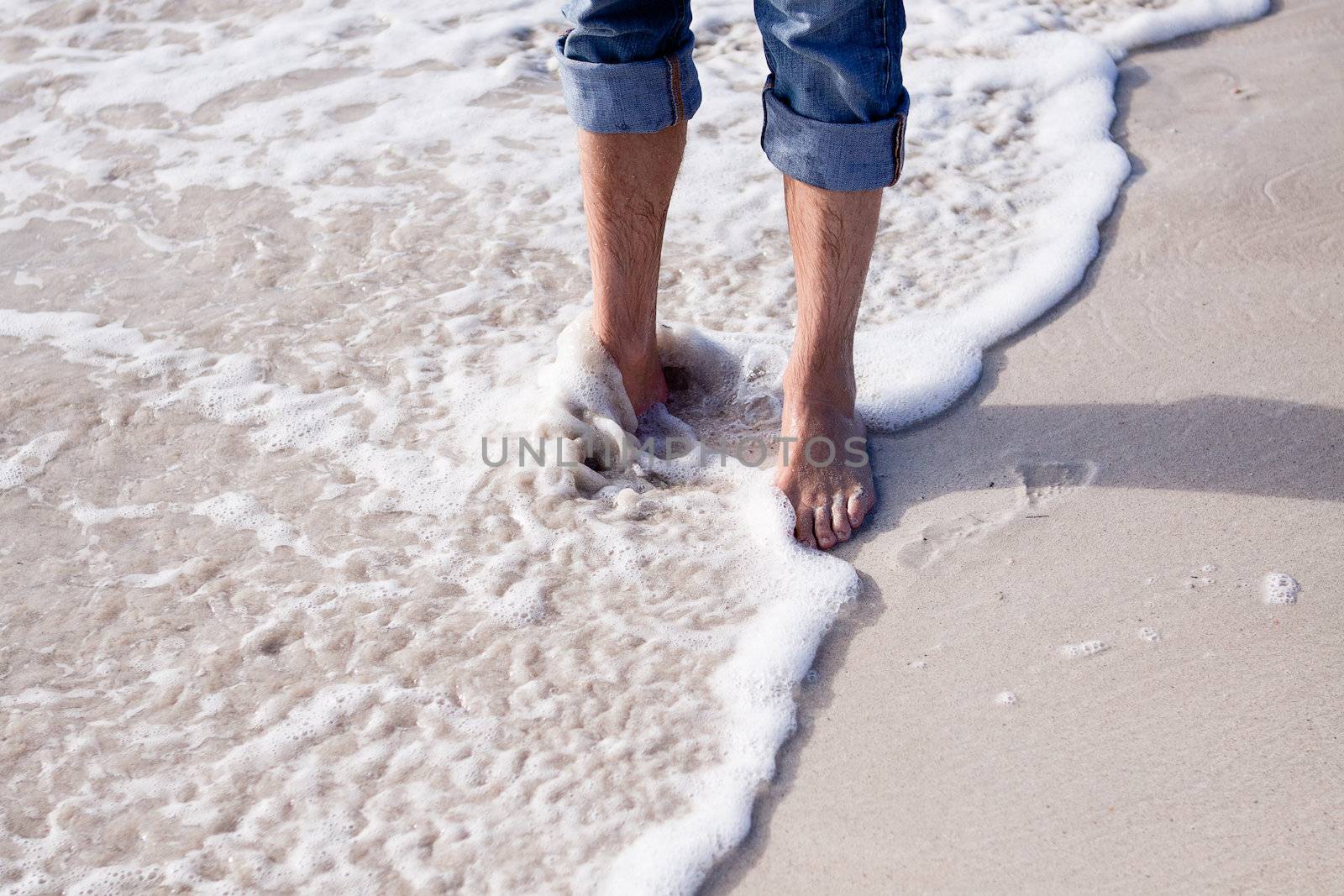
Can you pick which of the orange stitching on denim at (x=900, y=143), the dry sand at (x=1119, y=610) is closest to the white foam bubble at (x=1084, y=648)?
the dry sand at (x=1119, y=610)

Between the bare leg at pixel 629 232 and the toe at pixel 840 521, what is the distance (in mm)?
446

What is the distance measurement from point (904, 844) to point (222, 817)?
2.86 feet

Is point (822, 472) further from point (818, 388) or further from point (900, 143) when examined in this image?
point (900, 143)

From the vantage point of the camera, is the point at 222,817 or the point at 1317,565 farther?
the point at 1317,565

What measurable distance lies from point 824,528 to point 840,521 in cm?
3

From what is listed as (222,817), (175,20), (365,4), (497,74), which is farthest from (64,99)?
(222,817)

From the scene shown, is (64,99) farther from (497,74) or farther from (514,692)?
(514,692)

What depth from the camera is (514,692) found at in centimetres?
160

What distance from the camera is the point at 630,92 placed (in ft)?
5.83

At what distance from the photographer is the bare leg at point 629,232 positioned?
1868 millimetres

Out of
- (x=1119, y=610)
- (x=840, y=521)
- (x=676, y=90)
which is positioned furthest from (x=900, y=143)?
(x=1119, y=610)

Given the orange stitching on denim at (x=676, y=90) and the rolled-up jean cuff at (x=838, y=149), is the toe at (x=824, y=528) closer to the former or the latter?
the rolled-up jean cuff at (x=838, y=149)

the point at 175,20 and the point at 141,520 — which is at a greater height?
the point at 175,20

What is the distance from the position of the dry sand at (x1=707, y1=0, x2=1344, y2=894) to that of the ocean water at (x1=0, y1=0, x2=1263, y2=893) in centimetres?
9
